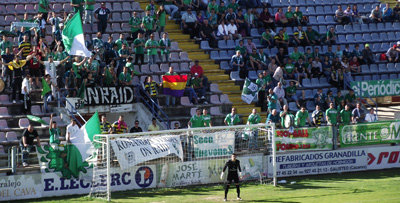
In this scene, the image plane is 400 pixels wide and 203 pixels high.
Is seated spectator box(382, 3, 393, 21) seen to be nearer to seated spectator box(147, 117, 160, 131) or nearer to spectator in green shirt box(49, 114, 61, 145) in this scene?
seated spectator box(147, 117, 160, 131)

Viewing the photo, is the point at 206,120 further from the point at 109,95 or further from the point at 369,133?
the point at 369,133

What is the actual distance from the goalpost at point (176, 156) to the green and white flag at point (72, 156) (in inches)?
9.8

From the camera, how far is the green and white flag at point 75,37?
83.9 feet

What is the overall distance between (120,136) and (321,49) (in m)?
15.6

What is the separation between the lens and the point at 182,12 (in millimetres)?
35656

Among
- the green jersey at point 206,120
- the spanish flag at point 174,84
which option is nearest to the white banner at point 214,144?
the green jersey at point 206,120

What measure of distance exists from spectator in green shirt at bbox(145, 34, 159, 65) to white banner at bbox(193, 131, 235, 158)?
7044 millimetres

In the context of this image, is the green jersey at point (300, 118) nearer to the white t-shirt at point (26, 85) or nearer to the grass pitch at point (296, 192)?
the grass pitch at point (296, 192)

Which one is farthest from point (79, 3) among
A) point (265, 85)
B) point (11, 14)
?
point (265, 85)

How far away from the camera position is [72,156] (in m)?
24.0

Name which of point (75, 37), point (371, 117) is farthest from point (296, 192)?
point (75, 37)

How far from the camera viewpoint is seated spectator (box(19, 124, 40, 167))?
2366 centimetres

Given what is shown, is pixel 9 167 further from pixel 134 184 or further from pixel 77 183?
pixel 134 184

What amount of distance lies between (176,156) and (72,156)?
340 centimetres
